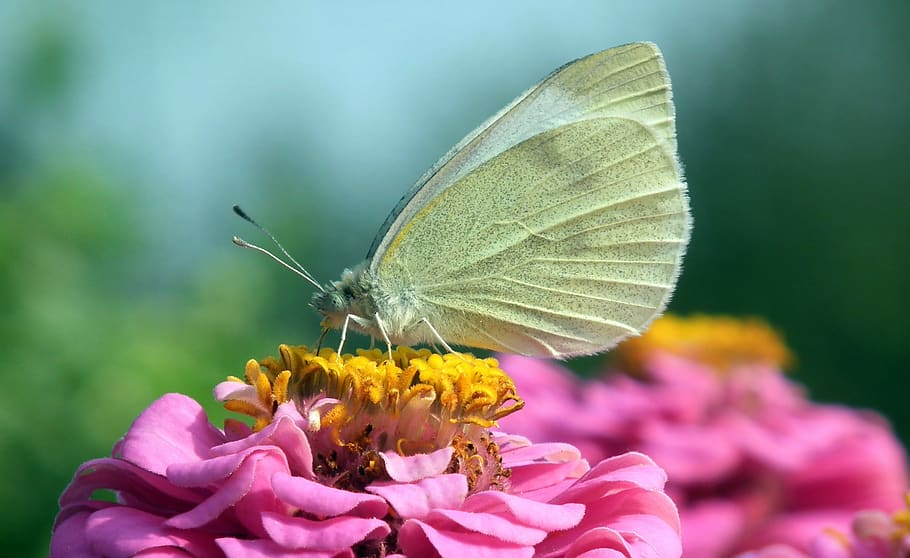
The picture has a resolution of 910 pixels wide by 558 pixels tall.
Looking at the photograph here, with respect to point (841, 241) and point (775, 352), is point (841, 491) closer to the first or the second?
point (775, 352)

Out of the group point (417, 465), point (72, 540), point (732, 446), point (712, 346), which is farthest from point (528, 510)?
point (712, 346)

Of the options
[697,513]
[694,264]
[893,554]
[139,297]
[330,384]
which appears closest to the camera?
[330,384]

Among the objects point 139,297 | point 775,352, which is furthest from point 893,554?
point 139,297

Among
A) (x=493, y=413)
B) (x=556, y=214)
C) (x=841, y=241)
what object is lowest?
(x=493, y=413)

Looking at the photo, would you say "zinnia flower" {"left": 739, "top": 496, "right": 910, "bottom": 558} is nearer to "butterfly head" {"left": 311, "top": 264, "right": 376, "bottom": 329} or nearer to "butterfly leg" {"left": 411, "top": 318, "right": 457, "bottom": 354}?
"butterfly leg" {"left": 411, "top": 318, "right": 457, "bottom": 354}

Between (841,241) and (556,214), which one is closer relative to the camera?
(556,214)

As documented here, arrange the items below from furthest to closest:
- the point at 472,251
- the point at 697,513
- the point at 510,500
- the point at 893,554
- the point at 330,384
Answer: the point at 697,513 < the point at 472,251 < the point at 893,554 < the point at 330,384 < the point at 510,500

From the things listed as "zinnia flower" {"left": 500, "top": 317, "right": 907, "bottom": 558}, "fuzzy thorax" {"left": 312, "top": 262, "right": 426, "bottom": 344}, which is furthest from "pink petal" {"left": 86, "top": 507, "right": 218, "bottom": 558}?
"zinnia flower" {"left": 500, "top": 317, "right": 907, "bottom": 558}
